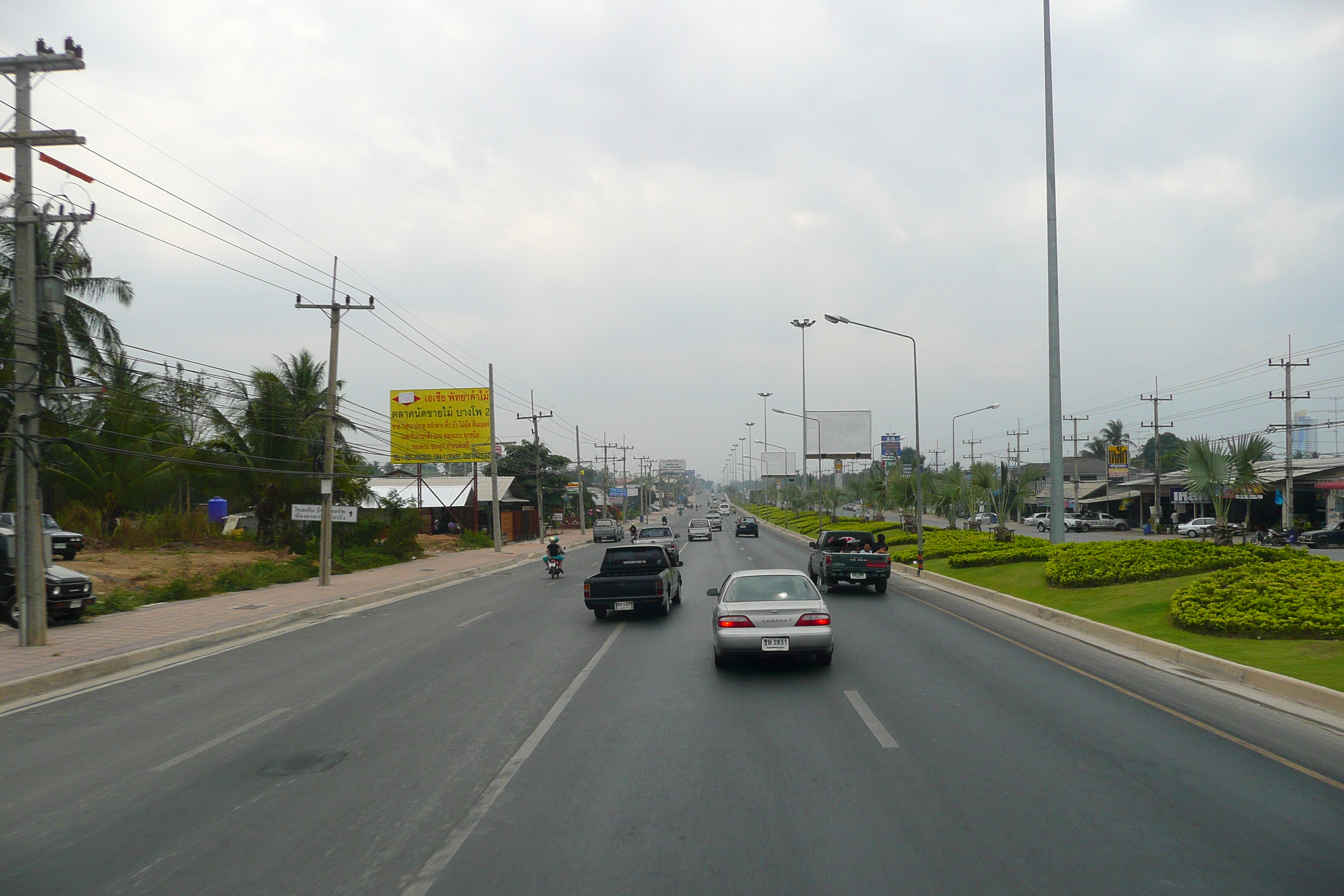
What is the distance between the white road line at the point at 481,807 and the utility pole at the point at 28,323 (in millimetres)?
10680

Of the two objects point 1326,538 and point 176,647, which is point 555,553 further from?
point 1326,538

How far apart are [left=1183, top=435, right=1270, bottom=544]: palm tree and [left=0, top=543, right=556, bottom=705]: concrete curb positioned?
22.2 m

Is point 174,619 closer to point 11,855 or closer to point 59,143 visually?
point 59,143

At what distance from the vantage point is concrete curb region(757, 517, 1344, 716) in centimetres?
974

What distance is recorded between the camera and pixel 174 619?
62.8 feet

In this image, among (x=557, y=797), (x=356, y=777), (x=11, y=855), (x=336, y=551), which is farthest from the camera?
(x=336, y=551)

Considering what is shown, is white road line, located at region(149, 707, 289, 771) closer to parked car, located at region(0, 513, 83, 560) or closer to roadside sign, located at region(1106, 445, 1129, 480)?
parked car, located at region(0, 513, 83, 560)

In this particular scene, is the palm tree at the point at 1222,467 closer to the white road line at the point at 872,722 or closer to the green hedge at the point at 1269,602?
the green hedge at the point at 1269,602

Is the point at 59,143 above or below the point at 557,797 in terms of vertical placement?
above

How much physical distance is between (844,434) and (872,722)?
80645 millimetres

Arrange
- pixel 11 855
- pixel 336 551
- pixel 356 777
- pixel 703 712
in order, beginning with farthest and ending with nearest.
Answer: pixel 336 551 → pixel 703 712 → pixel 356 777 → pixel 11 855

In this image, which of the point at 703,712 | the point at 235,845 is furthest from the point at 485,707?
the point at 235,845

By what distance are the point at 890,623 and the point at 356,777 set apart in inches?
480

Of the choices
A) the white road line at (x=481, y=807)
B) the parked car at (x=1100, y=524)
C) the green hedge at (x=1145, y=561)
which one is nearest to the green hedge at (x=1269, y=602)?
the green hedge at (x=1145, y=561)
